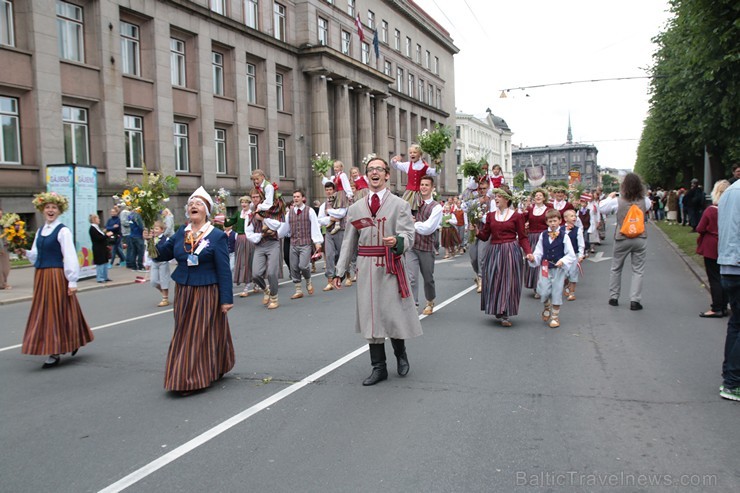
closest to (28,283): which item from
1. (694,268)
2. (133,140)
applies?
(133,140)

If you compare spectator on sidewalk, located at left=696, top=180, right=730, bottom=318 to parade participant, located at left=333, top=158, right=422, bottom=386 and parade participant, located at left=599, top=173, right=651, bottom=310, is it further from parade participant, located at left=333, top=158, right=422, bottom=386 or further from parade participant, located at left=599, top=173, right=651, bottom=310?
parade participant, located at left=333, top=158, right=422, bottom=386

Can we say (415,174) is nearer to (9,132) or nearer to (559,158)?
(9,132)

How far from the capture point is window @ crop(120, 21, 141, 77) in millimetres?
25734

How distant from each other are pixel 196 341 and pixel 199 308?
31 cm

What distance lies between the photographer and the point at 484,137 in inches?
4269

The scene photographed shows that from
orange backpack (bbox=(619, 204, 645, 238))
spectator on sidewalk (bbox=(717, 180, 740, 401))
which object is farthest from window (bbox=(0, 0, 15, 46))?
spectator on sidewalk (bbox=(717, 180, 740, 401))

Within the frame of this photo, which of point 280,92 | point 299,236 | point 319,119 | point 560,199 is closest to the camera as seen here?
point 299,236

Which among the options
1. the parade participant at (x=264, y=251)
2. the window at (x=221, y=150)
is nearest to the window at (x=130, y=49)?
the window at (x=221, y=150)

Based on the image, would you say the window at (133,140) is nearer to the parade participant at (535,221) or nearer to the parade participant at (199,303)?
the parade participant at (535,221)

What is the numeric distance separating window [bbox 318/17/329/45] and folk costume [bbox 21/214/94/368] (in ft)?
114

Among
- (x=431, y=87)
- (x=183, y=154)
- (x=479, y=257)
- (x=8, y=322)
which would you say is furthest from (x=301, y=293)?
(x=431, y=87)

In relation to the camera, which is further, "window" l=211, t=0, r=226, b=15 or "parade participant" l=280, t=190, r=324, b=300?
"window" l=211, t=0, r=226, b=15

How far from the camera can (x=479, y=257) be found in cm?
1208

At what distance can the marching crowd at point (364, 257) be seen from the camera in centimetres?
612
